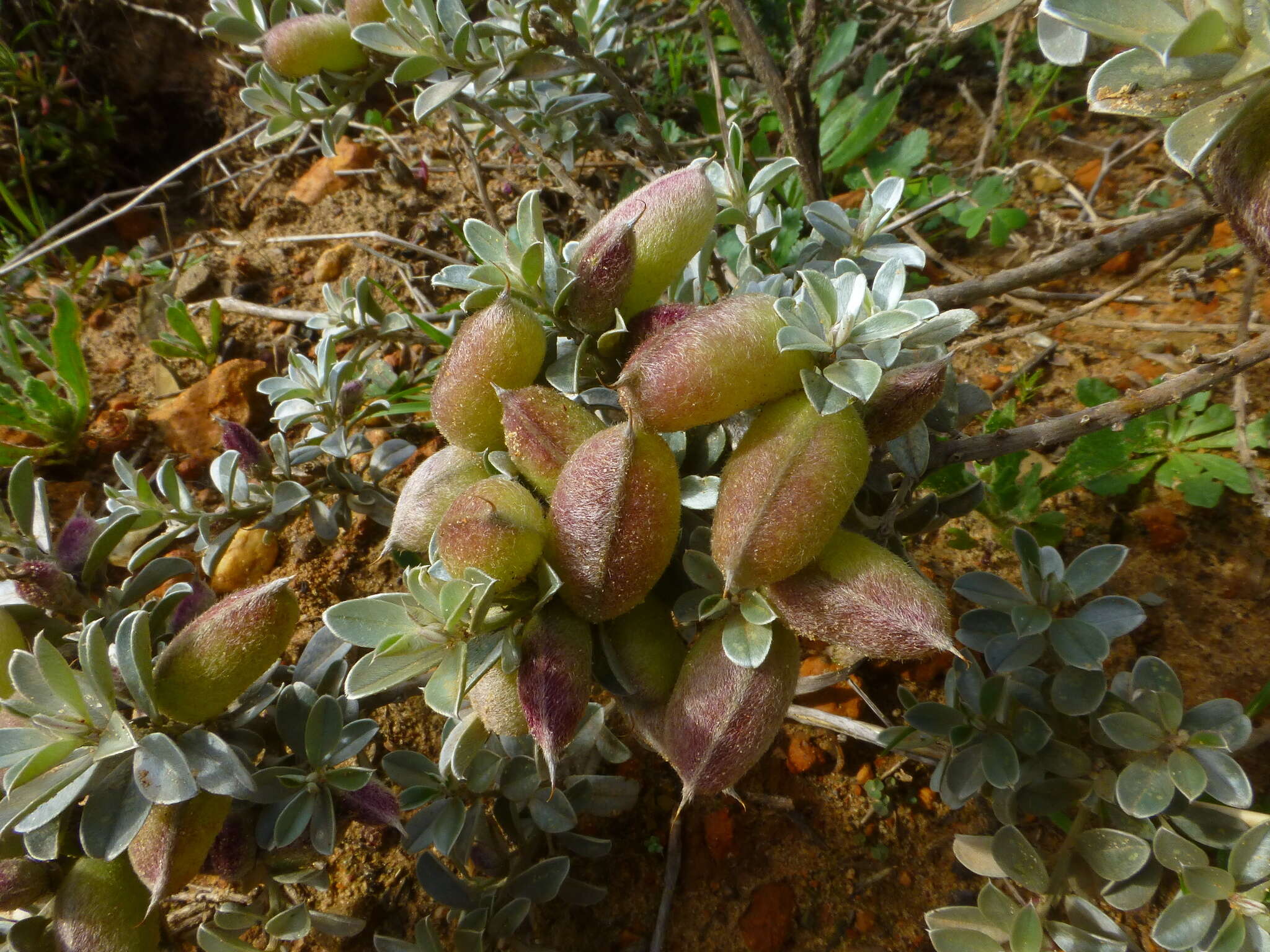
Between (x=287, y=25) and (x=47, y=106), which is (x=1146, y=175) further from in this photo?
(x=47, y=106)

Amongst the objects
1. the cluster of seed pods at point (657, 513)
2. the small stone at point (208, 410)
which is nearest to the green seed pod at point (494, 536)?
the cluster of seed pods at point (657, 513)

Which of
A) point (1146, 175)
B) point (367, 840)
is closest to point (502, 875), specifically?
point (367, 840)

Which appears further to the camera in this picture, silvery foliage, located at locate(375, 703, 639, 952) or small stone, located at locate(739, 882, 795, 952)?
small stone, located at locate(739, 882, 795, 952)

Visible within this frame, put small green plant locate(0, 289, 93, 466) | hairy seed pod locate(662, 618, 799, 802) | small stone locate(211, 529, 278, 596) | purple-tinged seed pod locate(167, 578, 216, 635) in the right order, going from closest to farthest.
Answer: hairy seed pod locate(662, 618, 799, 802) → purple-tinged seed pod locate(167, 578, 216, 635) → small stone locate(211, 529, 278, 596) → small green plant locate(0, 289, 93, 466)

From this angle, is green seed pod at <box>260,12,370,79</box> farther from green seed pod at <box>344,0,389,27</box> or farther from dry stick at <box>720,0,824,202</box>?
dry stick at <box>720,0,824,202</box>

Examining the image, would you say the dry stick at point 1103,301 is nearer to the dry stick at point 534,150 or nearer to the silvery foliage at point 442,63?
the dry stick at point 534,150

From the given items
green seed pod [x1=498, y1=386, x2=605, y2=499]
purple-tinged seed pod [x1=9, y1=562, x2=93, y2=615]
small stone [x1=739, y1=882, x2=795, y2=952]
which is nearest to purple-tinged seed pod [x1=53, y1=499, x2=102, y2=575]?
purple-tinged seed pod [x1=9, y1=562, x2=93, y2=615]
